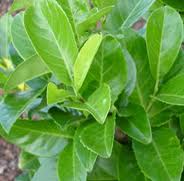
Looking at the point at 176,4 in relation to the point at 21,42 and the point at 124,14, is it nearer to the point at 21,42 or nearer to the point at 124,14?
the point at 124,14

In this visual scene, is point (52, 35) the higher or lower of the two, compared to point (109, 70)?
higher

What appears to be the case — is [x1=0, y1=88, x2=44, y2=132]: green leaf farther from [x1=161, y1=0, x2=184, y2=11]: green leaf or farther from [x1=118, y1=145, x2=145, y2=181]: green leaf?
[x1=161, y1=0, x2=184, y2=11]: green leaf

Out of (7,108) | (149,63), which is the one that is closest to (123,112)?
(149,63)

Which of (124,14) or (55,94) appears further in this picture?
(124,14)

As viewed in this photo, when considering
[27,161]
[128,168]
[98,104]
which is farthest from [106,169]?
[98,104]

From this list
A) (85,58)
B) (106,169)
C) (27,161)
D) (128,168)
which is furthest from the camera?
(27,161)

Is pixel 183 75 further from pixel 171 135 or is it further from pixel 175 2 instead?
pixel 175 2
